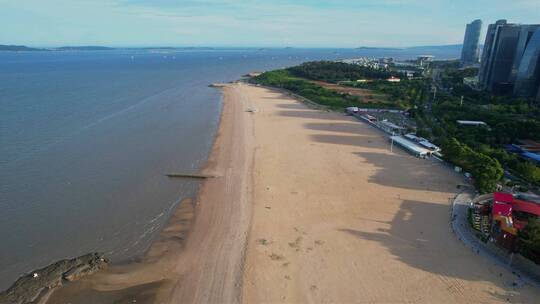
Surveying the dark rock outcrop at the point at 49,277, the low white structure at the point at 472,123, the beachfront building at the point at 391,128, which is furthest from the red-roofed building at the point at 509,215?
the dark rock outcrop at the point at 49,277

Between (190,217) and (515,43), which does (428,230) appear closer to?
(190,217)

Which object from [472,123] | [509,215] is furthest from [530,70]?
[509,215]

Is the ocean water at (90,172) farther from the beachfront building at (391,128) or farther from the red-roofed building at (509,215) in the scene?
the beachfront building at (391,128)

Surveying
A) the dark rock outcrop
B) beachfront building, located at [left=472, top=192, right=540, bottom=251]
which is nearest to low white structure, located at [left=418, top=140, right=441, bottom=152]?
beachfront building, located at [left=472, top=192, right=540, bottom=251]

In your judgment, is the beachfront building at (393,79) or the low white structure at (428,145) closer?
the low white structure at (428,145)

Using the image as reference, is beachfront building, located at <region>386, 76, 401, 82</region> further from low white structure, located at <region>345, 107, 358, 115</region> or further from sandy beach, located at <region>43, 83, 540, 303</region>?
sandy beach, located at <region>43, 83, 540, 303</region>

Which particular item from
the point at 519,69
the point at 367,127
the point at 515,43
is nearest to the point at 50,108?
the point at 367,127
